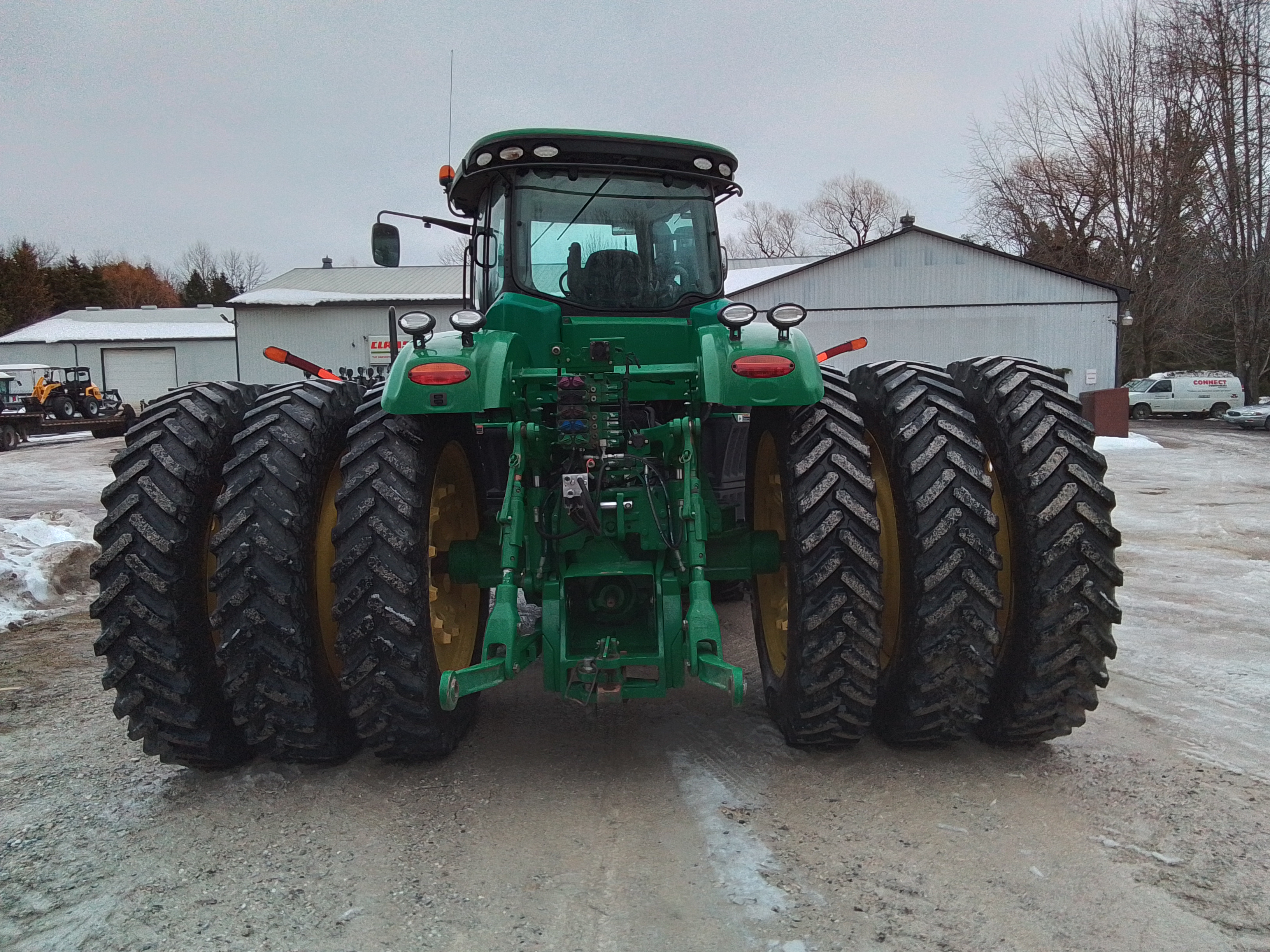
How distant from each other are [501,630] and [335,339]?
109 ft

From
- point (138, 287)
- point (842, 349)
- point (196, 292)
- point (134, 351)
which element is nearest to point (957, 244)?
point (842, 349)

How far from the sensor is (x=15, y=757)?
13.5 ft

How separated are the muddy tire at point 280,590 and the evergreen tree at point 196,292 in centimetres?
7634

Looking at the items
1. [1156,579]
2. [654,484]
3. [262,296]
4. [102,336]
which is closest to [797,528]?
[654,484]

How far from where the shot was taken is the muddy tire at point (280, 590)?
3479 millimetres

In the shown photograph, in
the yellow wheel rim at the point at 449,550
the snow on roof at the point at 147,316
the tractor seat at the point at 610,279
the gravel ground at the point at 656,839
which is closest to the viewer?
the gravel ground at the point at 656,839

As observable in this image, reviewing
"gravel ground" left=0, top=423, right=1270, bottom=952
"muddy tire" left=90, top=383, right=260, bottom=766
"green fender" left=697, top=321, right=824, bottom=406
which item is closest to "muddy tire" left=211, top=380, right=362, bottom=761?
"muddy tire" left=90, top=383, right=260, bottom=766

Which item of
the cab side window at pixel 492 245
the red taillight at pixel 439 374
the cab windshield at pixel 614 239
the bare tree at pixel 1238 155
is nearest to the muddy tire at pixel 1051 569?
the cab windshield at pixel 614 239

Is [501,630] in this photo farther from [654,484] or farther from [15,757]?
[15,757]

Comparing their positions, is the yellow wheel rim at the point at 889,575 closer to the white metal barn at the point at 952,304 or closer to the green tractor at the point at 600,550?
the green tractor at the point at 600,550

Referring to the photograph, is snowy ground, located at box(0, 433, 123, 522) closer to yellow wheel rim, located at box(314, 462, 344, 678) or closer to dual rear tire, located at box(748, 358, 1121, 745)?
yellow wheel rim, located at box(314, 462, 344, 678)

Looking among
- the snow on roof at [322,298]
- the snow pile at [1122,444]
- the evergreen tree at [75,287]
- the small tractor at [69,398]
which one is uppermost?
the evergreen tree at [75,287]

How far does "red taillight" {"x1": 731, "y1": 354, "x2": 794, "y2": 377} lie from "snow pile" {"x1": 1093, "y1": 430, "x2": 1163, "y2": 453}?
1808cm

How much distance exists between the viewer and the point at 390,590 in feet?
11.5
